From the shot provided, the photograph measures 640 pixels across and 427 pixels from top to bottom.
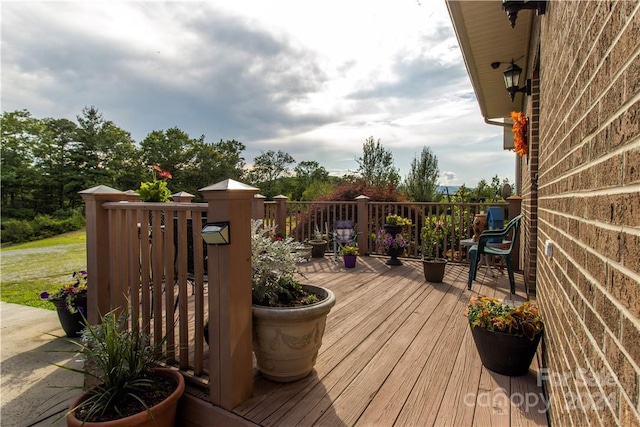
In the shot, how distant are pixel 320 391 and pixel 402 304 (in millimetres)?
1708

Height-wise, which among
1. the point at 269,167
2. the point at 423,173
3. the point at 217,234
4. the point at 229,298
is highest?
the point at 269,167

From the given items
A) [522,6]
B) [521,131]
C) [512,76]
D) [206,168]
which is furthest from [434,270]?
[206,168]

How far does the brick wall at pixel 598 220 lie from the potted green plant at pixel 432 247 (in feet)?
8.67

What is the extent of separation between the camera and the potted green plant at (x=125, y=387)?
1.53m

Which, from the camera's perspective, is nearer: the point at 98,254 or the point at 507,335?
the point at 507,335

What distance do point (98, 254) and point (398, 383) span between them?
209cm

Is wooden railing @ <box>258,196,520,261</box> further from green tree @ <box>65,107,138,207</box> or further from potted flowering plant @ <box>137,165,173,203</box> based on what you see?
green tree @ <box>65,107,138,207</box>

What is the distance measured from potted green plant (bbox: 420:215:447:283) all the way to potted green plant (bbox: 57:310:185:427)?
Result: 3.22m

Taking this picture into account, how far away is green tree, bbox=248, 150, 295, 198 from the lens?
72.0 ft

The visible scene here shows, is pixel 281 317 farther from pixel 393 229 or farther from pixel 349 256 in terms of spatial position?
pixel 393 229

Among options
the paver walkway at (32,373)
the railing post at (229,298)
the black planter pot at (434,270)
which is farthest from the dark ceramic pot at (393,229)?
the paver walkway at (32,373)

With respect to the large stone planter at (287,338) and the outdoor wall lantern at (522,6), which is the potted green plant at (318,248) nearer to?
the large stone planter at (287,338)

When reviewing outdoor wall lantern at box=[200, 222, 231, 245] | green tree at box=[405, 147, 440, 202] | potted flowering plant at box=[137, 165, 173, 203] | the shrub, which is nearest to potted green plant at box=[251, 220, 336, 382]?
outdoor wall lantern at box=[200, 222, 231, 245]

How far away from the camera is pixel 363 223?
6.00 meters
